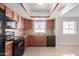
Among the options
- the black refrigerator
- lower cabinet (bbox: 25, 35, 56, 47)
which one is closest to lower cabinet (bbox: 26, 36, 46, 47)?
lower cabinet (bbox: 25, 35, 56, 47)

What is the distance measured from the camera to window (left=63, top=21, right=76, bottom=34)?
9031mm

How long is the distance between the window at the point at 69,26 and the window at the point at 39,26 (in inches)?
56.1

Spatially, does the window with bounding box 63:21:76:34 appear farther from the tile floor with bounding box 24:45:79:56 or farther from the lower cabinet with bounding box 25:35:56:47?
the tile floor with bounding box 24:45:79:56

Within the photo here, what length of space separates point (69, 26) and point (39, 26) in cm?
205

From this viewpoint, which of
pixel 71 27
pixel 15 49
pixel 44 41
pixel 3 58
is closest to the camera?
pixel 3 58

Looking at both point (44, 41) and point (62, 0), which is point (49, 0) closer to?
point (62, 0)

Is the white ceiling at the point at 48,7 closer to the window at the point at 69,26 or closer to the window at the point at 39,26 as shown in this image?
the window at the point at 39,26

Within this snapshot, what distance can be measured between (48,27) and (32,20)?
1193mm

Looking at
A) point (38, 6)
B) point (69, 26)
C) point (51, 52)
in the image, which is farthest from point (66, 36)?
point (38, 6)

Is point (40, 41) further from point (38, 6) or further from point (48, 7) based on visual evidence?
point (38, 6)

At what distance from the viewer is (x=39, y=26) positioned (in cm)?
956

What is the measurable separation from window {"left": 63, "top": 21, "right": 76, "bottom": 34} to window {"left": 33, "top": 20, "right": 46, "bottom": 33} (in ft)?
4.67

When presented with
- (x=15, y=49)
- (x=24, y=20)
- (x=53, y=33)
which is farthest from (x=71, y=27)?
(x=15, y=49)

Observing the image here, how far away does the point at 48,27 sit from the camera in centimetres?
936
